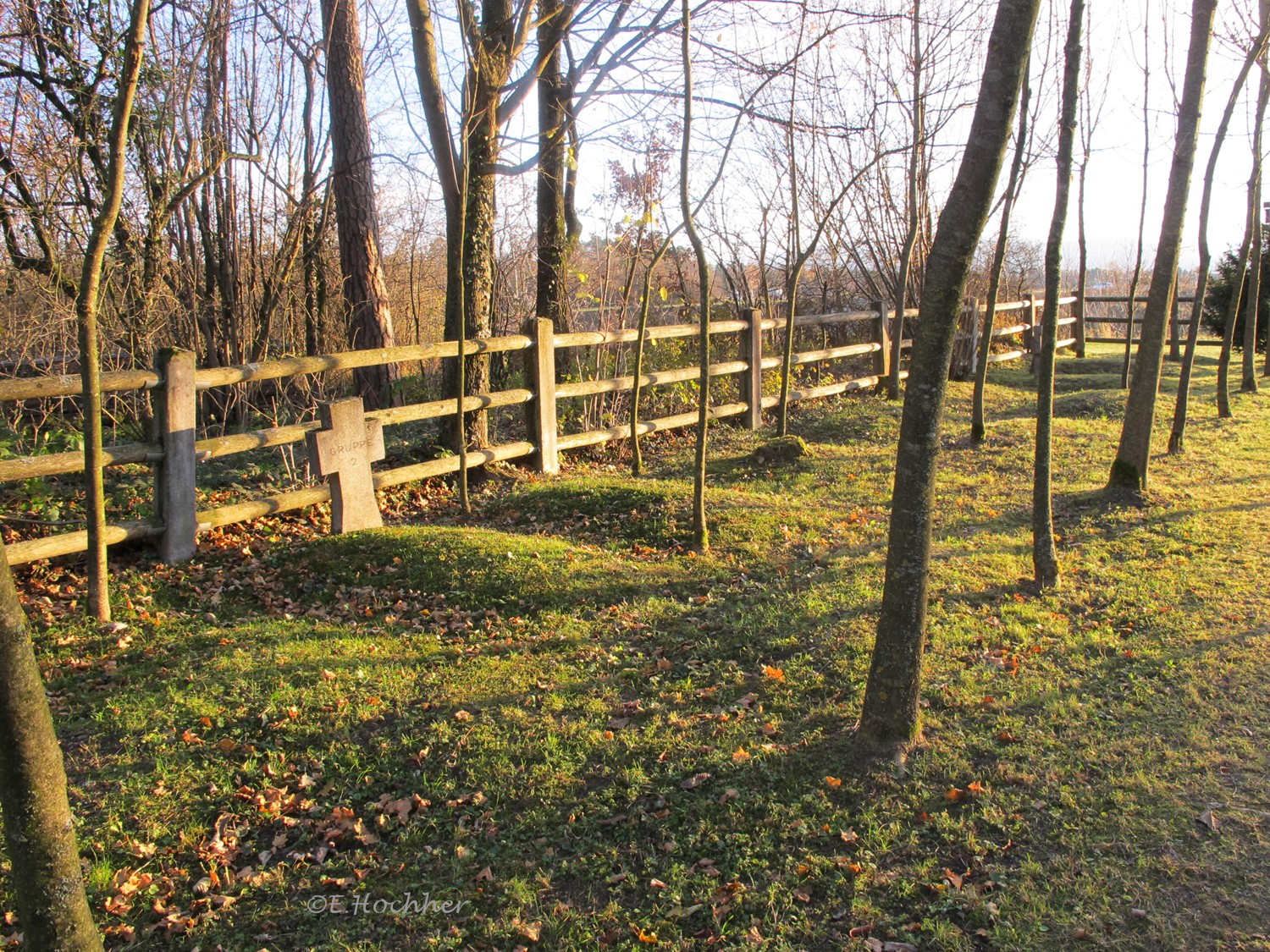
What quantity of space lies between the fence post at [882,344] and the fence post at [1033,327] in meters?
5.14

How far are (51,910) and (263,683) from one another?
228 cm

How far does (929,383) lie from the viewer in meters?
3.67

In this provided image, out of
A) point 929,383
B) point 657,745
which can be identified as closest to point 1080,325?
point 929,383

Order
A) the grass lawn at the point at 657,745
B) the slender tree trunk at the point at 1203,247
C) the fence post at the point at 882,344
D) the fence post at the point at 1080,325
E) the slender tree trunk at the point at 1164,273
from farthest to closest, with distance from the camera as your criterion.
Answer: the fence post at the point at 1080,325 → the fence post at the point at 882,344 → the slender tree trunk at the point at 1203,247 → the slender tree trunk at the point at 1164,273 → the grass lawn at the point at 657,745

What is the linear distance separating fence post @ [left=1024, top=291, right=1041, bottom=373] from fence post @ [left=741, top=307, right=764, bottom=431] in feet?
28.0

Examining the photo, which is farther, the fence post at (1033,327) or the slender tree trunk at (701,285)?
the fence post at (1033,327)

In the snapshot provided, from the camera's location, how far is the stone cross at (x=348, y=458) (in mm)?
7090

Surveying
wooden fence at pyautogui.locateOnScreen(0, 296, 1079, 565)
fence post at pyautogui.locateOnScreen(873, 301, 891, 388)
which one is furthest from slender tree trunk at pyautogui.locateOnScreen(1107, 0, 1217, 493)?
fence post at pyautogui.locateOnScreen(873, 301, 891, 388)

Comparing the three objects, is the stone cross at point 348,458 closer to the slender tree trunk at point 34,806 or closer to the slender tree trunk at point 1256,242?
the slender tree trunk at point 34,806

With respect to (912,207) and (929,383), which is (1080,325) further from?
(929,383)

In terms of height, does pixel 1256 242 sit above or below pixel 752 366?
above

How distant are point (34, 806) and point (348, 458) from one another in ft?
16.6

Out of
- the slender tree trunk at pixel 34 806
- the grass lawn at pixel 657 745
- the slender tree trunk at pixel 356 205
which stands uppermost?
the slender tree trunk at pixel 356 205

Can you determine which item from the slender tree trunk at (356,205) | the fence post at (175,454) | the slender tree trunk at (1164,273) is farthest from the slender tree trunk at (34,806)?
the slender tree trunk at (356,205)
